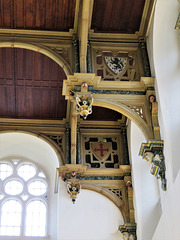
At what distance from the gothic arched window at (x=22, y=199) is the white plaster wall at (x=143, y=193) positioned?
332cm

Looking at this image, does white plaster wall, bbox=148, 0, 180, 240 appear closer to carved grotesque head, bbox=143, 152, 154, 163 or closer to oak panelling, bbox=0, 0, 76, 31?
carved grotesque head, bbox=143, 152, 154, 163

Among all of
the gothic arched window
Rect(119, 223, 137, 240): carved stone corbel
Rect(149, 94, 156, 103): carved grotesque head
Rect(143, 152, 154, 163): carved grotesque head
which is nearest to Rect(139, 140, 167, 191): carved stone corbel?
Rect(143, 152, 154, 163): carved grotesque head

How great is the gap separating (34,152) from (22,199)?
167 cm

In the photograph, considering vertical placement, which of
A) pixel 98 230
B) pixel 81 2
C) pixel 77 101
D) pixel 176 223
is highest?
pixel 81 2

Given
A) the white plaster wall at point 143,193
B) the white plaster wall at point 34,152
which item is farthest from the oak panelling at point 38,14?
the white plaster wall at point 34,152

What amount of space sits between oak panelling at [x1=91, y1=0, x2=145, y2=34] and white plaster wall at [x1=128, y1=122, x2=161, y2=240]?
10.3 feet

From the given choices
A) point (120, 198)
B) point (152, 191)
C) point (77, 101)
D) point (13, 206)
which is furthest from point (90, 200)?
point (77, 101)

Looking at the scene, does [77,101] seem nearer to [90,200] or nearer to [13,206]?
[90,200]

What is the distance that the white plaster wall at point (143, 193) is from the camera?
1170 cm

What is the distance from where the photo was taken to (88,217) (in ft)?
41.7

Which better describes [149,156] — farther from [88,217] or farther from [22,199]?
[22,199]

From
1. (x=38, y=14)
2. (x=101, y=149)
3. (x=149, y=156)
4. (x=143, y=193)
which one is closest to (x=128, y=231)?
(x=143, y=193)

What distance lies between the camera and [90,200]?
13023 mm

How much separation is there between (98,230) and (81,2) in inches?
250
